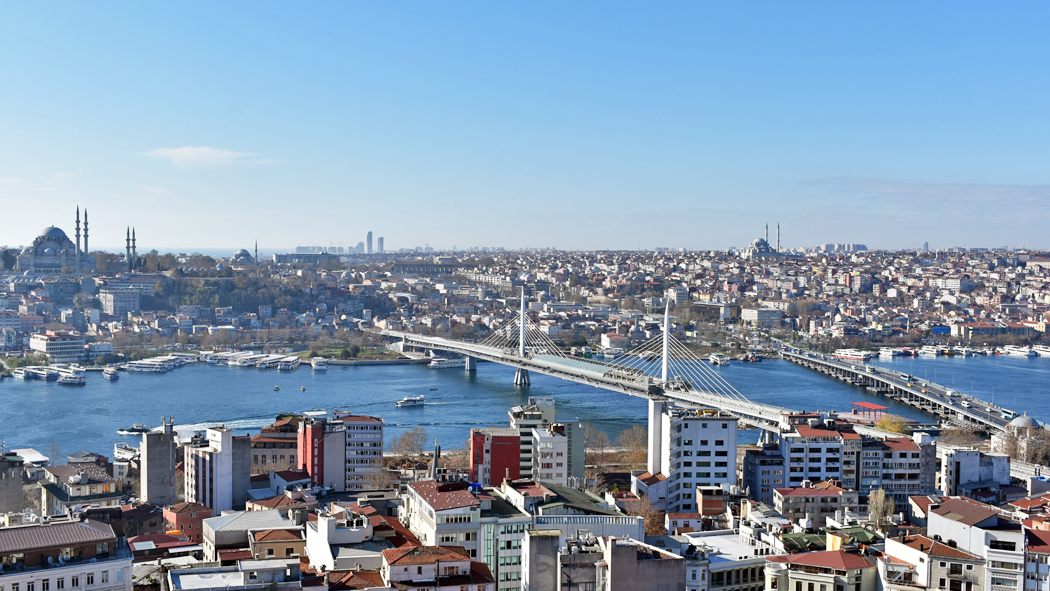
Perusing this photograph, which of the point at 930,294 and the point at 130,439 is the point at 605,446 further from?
the point at 930,294

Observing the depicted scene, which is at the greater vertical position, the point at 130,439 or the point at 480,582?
the point at 480,582

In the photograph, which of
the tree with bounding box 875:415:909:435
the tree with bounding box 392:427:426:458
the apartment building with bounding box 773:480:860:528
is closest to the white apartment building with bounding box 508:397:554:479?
the tree with bounding box 392:427:426:458

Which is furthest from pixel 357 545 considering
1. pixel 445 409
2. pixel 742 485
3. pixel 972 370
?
pixel 972 370

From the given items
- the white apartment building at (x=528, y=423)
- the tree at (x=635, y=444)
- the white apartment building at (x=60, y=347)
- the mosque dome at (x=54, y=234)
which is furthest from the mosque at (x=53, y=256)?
the white apartment building at (x=528, y=423)

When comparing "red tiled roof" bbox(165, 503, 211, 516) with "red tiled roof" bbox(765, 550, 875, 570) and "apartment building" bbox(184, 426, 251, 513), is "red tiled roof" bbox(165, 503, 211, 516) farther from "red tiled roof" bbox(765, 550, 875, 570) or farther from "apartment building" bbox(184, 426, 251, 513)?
"red tiled roof" bbox(765, 550, 875, 570)

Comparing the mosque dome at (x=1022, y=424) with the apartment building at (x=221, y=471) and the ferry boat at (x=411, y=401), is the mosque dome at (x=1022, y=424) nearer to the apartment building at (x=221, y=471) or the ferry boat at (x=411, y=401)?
the ferry boat at (x=411, y=401)
